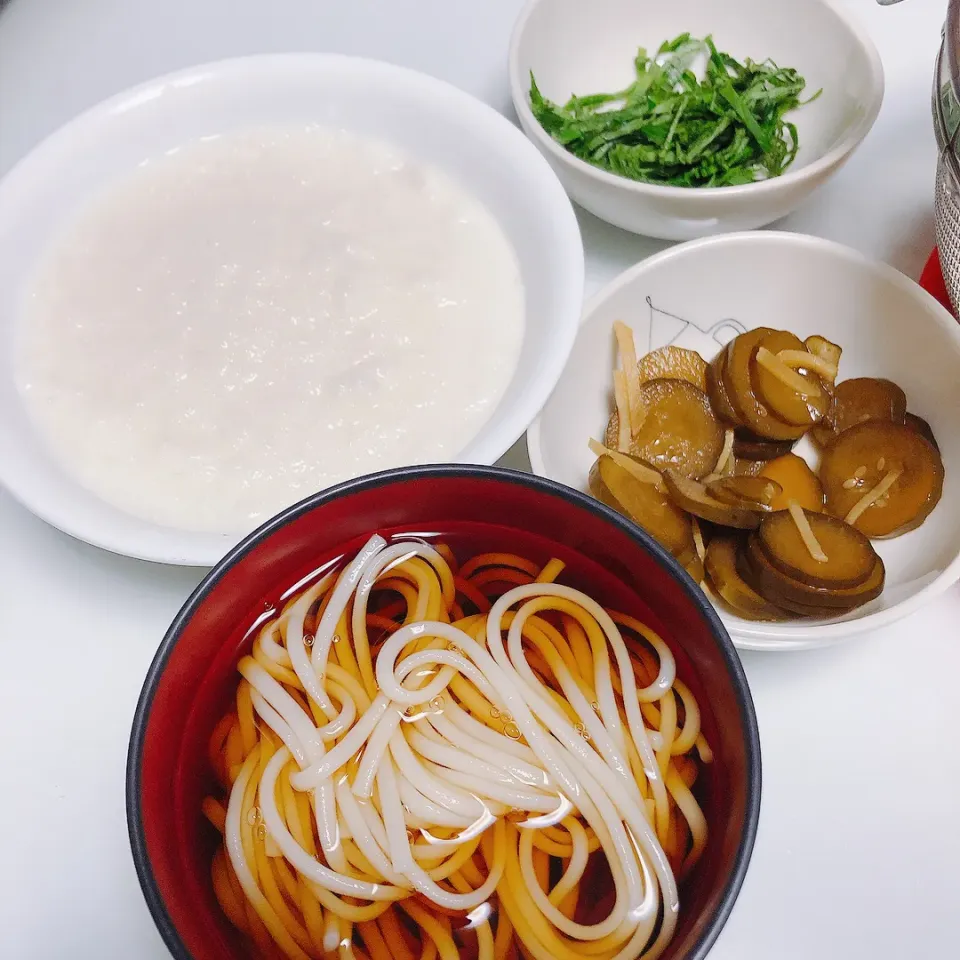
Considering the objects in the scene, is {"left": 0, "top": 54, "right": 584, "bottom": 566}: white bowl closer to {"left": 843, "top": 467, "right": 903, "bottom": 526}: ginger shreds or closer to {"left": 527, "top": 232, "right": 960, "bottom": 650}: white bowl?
{"left": 527, "top": 232, "right": 960, "bottom": 650}: white bowl

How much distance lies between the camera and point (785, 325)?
0.95 m

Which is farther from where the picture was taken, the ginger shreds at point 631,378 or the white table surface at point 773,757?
the ginger shreds at point 631,378

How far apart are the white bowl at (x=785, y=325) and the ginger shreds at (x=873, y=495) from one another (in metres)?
0.06

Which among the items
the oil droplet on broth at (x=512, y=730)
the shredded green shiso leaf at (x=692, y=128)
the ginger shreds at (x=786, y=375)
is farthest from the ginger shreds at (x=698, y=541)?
the shredded green shiso leaf at (x=692, y=128)

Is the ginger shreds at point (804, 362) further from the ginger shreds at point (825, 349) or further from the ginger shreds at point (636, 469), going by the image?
the ginger shreds at point (636, 469)

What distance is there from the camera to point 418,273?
2.79 feet

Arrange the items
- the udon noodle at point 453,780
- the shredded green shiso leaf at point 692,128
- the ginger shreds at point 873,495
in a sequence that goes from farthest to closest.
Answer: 1. the shredded green shiso leaf at point 692,128
2. the ginger shreds at point 873,495
3. the udon noodle at point 453,780

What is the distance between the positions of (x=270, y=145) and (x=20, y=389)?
0.36 m

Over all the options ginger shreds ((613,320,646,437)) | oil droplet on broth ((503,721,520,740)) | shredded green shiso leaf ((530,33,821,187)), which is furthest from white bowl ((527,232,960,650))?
oil droplet on broth ((503,721,520,740))

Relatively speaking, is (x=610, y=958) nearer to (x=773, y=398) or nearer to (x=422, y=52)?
(x=773, y=398)

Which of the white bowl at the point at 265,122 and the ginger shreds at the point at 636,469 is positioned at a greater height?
the white bowl at the point at 265,122

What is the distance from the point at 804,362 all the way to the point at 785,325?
0.12m

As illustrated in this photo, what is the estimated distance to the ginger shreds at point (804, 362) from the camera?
0.84 metres

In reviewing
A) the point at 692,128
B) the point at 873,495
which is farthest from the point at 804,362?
the point at 692,128
